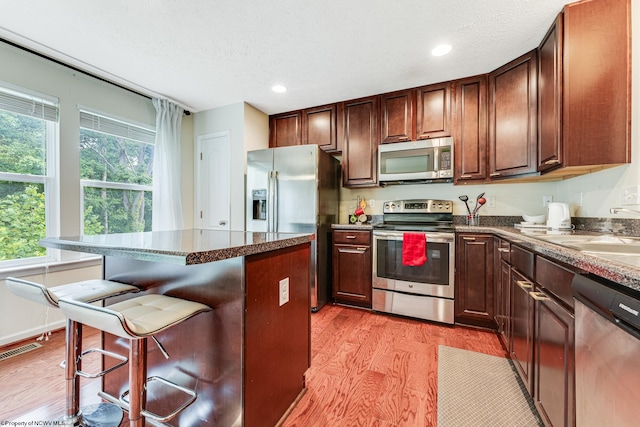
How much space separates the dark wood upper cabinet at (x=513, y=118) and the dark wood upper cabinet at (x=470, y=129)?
2.5 inches

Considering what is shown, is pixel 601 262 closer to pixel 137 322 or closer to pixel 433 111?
pixel 137 322

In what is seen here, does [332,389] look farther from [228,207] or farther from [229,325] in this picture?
[228,207]

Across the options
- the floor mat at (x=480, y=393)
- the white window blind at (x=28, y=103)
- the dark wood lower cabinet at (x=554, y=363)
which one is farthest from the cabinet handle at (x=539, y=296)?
the white window blind at (x=28, y=103)

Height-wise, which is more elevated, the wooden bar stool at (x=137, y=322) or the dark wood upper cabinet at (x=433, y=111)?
the dark wood upper cabinet at (x=433, y=111)

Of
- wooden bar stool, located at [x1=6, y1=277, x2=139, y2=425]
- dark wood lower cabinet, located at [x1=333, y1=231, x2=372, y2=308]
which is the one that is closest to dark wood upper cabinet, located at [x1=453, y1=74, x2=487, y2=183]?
dark wood lower cabinet, located at [x1=333, y1=231, x2=372, y2=308]

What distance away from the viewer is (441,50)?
7.14 feet

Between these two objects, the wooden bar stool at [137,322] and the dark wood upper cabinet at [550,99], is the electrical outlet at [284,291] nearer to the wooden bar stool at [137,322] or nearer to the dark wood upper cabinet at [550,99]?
the wooden bar stool at [137,322]

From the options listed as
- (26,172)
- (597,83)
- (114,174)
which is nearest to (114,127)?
(114,174)

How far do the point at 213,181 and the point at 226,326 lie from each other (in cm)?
273

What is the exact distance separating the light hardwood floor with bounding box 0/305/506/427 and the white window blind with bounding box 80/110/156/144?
2.02 metres

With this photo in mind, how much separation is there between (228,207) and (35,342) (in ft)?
6.73

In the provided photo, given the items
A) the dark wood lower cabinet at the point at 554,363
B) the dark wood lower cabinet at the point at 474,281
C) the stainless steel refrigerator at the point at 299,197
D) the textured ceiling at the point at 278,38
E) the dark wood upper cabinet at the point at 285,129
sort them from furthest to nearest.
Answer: the dark wood upper cabinet at the point at 285,129, the stainless steel refrigerator at the point at 299,197, the dark wood lower cabinet at the point at 474,281, the textured ceiling at the point at 278,38, the dark wood lower cabinet at the point at 554,363

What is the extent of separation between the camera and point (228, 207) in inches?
132

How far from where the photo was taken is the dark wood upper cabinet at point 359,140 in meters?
3.03
